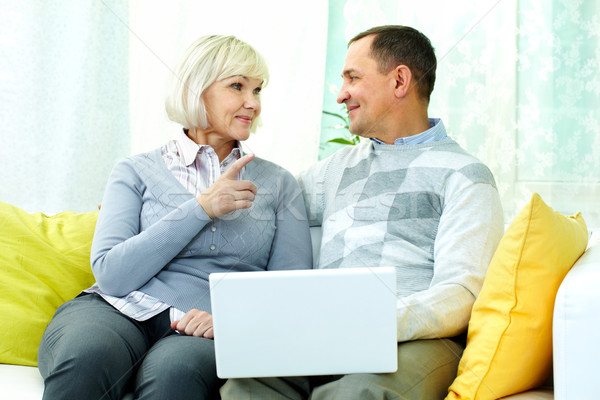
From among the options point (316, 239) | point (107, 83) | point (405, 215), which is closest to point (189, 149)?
point (316, 239)

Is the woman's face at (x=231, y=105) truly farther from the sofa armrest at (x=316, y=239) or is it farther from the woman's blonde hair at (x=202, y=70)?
the sofa armrest at (x=316, y=239)

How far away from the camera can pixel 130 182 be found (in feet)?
4.55

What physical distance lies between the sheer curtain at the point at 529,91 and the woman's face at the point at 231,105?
133 centimetres

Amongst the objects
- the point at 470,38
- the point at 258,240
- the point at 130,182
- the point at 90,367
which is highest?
the point at 470,38

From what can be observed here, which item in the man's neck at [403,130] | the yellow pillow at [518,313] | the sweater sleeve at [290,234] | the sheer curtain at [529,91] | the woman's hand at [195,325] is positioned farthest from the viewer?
the sheer curtain at [529,91]

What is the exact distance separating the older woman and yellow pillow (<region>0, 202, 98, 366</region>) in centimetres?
9

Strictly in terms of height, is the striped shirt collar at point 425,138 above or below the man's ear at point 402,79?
below

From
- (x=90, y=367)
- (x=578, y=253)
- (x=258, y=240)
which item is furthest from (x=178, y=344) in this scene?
(x=578, y=253)

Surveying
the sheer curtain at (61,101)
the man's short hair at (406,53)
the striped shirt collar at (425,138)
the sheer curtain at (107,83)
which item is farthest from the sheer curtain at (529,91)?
the sheer curtain at (61,101)

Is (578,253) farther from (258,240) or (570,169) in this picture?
(570,169)

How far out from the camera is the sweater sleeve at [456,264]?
3.50 feet

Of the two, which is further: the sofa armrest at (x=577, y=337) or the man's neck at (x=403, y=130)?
the man's neck at (x=403, y=130)

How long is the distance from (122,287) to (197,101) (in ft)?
1.70

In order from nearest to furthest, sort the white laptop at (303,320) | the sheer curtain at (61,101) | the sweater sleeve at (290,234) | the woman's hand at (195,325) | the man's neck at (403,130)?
the white laptop at (303,320) → the woman's hand at (195,325) → the sweater sleeve at (290,234) → the man's neck at (403,130) → the sheer curtain at (61,101)
